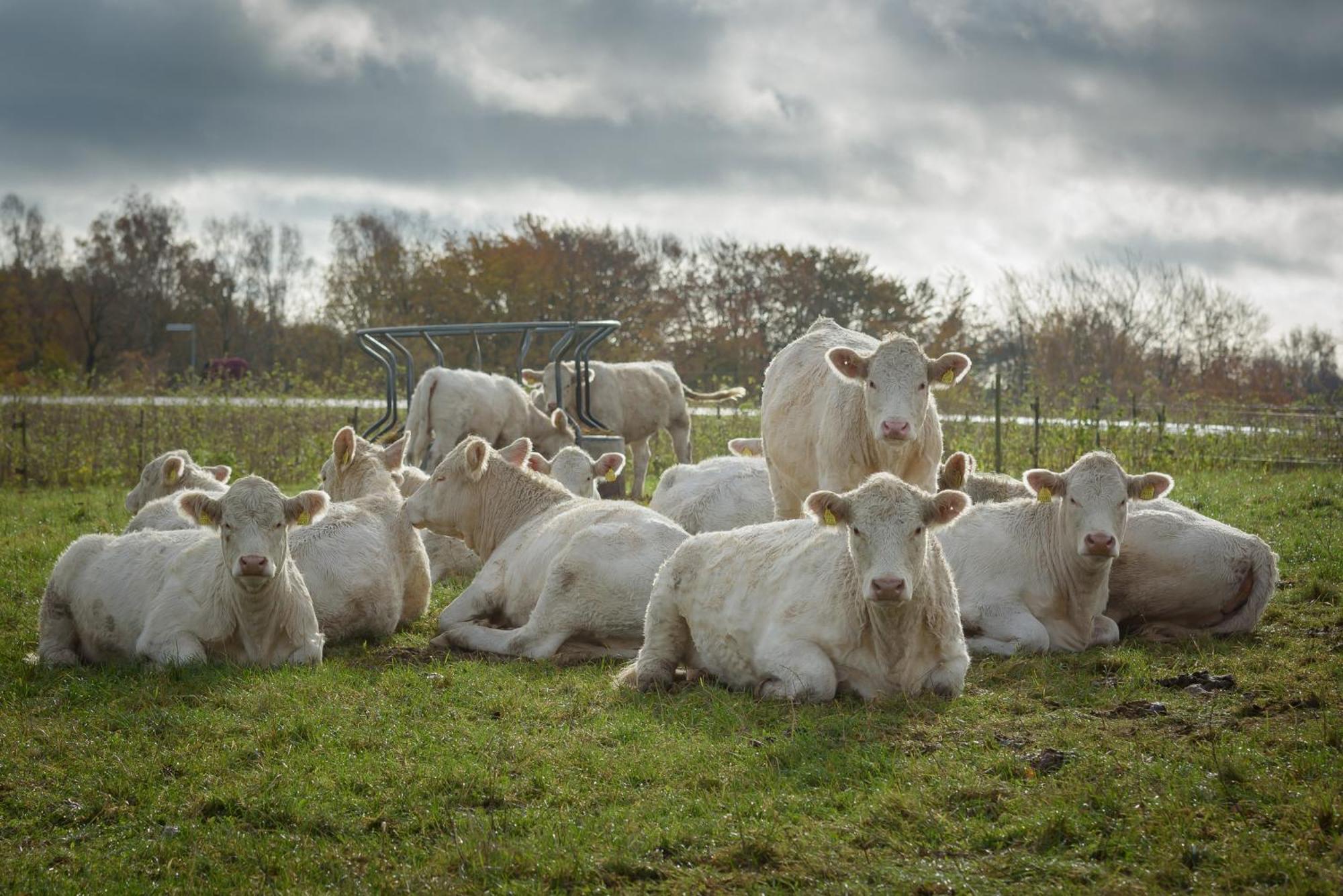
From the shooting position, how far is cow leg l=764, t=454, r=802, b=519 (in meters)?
10.7

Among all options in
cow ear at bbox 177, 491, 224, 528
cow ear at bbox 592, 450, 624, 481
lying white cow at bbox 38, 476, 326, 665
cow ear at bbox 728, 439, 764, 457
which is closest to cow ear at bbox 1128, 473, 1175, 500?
cow ear at bbox 592, 450, 624, 481

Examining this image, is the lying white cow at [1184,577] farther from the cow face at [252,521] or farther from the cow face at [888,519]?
the cow face at [252,521]

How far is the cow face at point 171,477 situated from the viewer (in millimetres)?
11617

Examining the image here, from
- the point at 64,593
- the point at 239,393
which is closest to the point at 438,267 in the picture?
the point at 239,393

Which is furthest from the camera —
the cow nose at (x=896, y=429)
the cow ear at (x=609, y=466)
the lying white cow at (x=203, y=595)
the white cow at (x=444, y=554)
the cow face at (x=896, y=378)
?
the cow ear at (x=609, y=466)

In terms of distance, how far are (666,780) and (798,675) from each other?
139cm

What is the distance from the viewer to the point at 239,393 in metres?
25.6

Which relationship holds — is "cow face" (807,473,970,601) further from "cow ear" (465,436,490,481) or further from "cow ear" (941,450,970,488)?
"cow ear" (465,436,490,481)

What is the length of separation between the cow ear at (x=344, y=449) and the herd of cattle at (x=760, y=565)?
20mm

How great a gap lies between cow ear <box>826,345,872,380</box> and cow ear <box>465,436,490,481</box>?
2.69 metres

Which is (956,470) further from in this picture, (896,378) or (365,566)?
(365,566)

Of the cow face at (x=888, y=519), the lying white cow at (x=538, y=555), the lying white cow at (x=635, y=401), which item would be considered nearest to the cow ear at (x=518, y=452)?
the lying white cow at (x=538, y=555)

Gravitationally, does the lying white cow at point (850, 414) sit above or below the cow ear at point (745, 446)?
above

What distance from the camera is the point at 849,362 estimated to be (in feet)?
30.6
